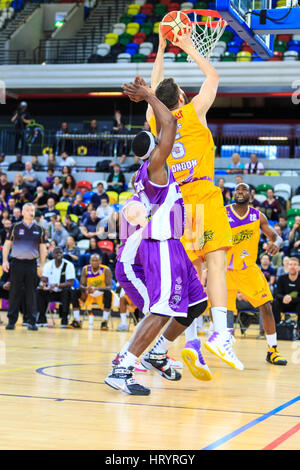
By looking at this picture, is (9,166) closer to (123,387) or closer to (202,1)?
(202,1)

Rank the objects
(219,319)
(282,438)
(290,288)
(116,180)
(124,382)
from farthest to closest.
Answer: (116,180)
(290,288)
(219,319)
(124,382)
(282,438)

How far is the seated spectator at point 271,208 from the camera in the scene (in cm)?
1649

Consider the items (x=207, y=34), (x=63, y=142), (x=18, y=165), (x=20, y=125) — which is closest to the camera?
(x=207, y=34)

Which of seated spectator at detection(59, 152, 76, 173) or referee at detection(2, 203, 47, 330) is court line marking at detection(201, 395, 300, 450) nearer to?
referee at detection(2, 203, 47, 330)

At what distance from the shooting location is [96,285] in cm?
1344

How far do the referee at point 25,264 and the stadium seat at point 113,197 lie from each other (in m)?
6.98

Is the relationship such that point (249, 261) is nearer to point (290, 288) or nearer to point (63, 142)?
point (290, 288)

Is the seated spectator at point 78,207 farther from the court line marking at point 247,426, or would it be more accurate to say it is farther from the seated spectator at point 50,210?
the court line marking at point 247,426

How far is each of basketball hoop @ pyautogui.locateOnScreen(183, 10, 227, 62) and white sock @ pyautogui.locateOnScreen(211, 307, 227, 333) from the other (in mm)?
2548

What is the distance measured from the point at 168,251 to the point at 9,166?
18259 millimetres

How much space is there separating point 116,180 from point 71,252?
14.5 feet

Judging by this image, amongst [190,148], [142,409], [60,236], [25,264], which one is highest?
[190,148]

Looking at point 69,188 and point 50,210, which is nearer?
point 50,210

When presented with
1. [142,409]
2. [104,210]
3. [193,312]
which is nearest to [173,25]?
[193,312]
